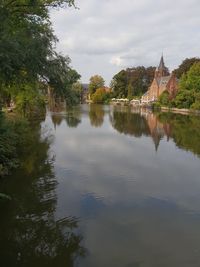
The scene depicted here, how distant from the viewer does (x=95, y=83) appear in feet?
444

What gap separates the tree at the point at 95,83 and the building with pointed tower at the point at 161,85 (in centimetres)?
3010

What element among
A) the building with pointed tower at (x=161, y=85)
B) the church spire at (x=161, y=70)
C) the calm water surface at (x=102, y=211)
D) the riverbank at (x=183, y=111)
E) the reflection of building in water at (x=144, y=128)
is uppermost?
the church spire at (x=161, y=70)

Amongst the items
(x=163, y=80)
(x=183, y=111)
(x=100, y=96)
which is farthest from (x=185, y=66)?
(x=100, y=96)

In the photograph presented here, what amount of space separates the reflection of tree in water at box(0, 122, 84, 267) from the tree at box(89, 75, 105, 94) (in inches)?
4769

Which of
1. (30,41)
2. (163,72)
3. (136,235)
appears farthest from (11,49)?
(163,72)

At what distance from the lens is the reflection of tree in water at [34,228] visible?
8.36 meters

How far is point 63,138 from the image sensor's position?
89.9 ft

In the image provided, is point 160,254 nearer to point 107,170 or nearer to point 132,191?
point 132,191

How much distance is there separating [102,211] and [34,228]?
2.39 m

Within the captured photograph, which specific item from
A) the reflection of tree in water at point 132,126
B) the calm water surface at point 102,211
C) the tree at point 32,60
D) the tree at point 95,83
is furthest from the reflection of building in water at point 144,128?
the tree at point 95,83

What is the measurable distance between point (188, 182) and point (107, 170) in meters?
3.79

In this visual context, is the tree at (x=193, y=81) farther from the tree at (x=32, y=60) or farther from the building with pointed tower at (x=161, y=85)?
the tree at (x=32, y=60)

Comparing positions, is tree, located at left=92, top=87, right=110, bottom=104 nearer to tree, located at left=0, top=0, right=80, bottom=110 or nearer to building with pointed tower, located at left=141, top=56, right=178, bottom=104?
building with pointed tower, located at left=141, top=56, right=178, bottom=104

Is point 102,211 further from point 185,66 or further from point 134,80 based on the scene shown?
point 134,80
